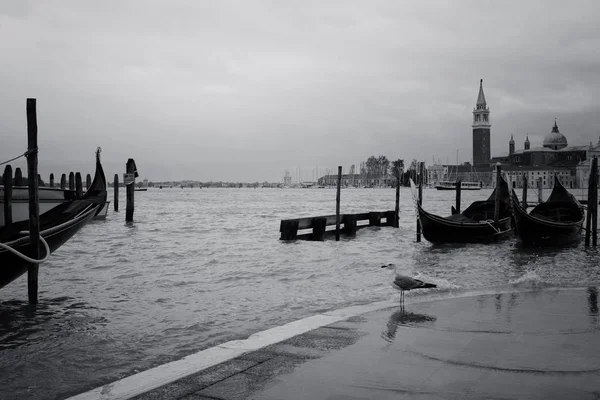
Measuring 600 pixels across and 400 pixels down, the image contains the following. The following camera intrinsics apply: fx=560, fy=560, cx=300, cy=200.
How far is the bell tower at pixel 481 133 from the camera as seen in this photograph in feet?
592

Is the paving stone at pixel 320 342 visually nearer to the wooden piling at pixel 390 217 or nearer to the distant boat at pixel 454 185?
the wooden piling at pixel 390 217


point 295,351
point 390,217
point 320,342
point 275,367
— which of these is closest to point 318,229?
point 390,217

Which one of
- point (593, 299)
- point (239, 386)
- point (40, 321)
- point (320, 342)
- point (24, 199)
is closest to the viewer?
point (239, 386)

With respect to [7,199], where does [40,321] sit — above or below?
below

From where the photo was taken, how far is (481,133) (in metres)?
182

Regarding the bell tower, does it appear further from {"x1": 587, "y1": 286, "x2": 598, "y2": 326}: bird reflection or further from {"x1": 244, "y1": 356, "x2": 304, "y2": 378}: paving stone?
{"x1": 244, "y1": 356, "x2": 304, "y2": 378}: paving stone

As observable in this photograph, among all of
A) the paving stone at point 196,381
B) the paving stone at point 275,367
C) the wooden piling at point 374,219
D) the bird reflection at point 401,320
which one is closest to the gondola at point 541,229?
the wooden piling at point 374,219

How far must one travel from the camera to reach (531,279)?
10.5 m

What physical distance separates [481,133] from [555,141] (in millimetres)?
22165

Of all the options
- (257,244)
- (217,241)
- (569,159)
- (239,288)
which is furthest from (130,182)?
(569,159)

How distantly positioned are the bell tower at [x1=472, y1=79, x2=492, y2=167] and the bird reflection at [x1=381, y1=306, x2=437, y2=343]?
594 ft

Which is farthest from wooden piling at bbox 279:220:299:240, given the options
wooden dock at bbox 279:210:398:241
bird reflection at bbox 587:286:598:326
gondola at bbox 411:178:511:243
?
bird reflection at bbox 587:286:598:326

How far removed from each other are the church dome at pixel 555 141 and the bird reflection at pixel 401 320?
183119mm

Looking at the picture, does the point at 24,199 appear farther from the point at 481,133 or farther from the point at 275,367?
the point at 481,133
